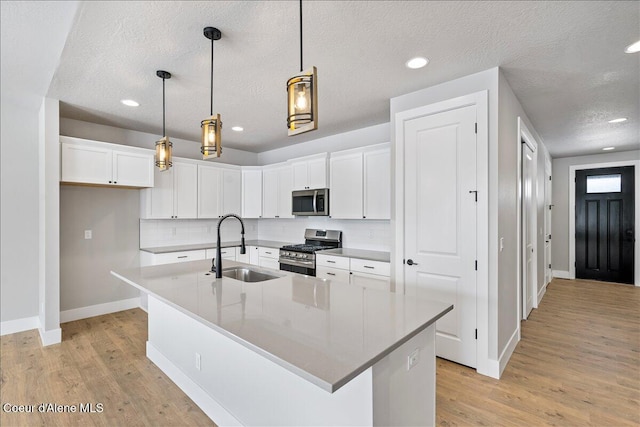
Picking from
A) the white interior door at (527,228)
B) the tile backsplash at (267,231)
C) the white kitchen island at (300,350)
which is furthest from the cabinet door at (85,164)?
the white interior door at (527,228)

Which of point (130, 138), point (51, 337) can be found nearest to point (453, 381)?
point (51, 337)

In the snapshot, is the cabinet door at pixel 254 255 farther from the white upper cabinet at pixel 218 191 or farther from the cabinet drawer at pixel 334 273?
the cabinet drawer at pixel 334 273

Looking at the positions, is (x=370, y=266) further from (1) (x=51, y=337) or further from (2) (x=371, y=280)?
(1) (x=51, y=337)

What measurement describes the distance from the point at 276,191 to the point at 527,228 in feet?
12.2

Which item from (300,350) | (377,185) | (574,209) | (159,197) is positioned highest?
(377,185)

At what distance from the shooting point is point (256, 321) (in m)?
1.47

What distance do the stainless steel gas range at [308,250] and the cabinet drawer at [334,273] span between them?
0.39ft

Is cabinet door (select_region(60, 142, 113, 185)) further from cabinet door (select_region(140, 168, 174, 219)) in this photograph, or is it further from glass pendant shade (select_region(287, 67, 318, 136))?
glass pendant shade (select_region(287, 67, 318, 136))

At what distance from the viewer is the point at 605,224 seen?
239 inches

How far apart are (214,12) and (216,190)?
3534 mm

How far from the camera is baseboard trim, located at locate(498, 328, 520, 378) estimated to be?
266 cm

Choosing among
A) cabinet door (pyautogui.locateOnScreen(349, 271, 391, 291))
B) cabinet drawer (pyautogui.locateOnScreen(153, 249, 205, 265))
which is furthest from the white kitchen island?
cabinet drawer (pyautogui.locateOnScreen(153, 249, 205, 265))

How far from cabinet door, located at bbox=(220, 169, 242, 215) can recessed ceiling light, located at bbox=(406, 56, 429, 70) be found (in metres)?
3.63

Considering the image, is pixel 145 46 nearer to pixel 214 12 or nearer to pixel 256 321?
pixel 214 12
